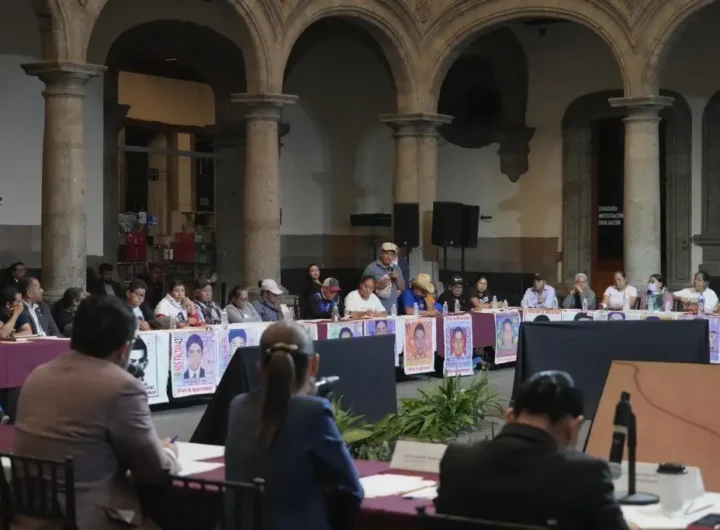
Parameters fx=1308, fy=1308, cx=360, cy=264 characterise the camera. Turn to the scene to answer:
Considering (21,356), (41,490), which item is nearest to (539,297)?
(21,356)

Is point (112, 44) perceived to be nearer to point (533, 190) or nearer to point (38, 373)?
point (533, 190)

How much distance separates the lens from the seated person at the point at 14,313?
10.5 m

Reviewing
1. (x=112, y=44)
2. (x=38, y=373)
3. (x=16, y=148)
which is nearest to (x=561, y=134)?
(x=112, y=44)

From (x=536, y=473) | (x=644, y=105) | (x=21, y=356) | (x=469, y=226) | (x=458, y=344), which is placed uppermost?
(x=644, y=105)

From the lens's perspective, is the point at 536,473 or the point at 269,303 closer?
the point at 536,473

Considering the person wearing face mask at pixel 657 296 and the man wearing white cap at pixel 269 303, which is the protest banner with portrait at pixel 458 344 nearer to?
the man wearing white cap at pixel 269 303

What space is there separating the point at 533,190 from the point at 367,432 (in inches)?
565

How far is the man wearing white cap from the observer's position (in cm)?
1327

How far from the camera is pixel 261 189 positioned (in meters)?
16.2

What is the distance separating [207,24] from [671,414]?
45.3 ft

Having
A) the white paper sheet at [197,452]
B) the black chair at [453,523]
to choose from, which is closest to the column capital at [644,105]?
the white paper sheet at [197,452]

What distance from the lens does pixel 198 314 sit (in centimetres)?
1230

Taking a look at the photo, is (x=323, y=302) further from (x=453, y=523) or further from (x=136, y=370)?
(x=453, y=523)

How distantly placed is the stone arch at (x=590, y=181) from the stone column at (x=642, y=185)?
2.47m
